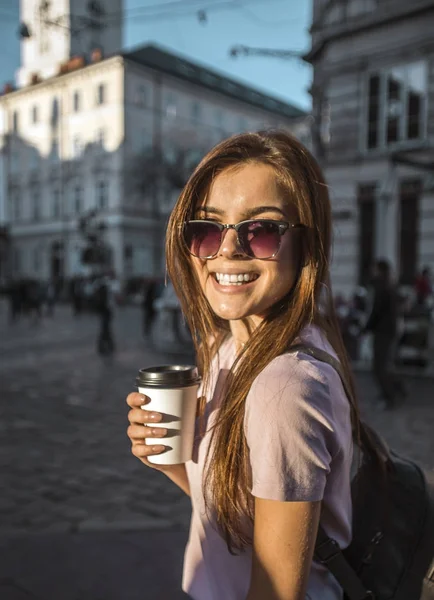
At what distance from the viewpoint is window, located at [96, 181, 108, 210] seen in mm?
39812

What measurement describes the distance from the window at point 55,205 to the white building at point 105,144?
0.08 meters

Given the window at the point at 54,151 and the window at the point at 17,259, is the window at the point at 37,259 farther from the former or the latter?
the window at the point at 54,151

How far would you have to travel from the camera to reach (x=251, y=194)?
1.19 meters

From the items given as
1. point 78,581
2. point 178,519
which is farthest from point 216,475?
point 178,519

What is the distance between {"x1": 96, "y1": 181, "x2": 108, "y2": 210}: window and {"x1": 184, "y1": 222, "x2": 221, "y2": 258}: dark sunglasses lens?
131 feet

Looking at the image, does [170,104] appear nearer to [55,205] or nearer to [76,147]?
[76,147]

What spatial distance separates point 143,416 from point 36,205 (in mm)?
47190

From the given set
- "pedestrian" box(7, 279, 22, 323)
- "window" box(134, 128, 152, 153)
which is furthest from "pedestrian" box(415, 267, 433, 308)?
"window" box(134, 128, 152, 153)

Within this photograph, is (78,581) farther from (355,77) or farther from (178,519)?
(355,77)

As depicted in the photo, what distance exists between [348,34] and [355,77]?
118cm

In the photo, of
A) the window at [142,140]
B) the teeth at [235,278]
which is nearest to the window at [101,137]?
the window at [142,140]

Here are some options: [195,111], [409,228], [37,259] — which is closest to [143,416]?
[409,228]

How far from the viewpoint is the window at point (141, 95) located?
3903 centimetres

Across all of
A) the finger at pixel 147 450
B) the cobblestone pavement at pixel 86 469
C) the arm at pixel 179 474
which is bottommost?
the cobblestone pavement at pixel 86 469
